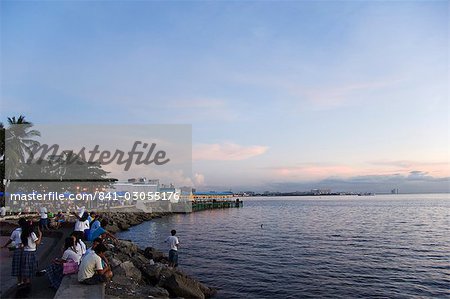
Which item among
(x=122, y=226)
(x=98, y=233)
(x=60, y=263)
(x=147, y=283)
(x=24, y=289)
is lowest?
(x=122, y=226)

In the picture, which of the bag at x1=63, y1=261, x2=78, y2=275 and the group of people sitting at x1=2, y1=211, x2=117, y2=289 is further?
the bag at x1=63, y1=261, x2=78, y2=275

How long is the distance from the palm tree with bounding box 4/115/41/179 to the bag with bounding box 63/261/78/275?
35.8 metres

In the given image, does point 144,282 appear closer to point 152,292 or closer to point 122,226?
point 152,292

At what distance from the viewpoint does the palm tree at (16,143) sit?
1527 inches

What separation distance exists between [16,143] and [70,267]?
37.3 metres

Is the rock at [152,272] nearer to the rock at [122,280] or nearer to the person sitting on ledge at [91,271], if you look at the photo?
the rock at [122,280]

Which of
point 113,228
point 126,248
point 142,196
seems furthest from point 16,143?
point 142,196

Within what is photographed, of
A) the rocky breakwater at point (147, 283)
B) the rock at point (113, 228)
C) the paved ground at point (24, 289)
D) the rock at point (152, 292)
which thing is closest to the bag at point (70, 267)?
the paved ground at point (24, 289)

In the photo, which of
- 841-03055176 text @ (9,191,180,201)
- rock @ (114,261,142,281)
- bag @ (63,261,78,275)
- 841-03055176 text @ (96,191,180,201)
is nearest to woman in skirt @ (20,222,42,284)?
bag @ (63,261,78,275)

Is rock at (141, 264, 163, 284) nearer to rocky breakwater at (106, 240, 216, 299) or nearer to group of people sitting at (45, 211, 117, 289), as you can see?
rocky breakwater at (106, 240, 216, 299)

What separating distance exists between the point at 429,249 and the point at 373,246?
4.53 meters

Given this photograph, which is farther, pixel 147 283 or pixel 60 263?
pixel 147 283

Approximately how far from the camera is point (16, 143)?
131ft

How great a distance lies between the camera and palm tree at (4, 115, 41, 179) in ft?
127
